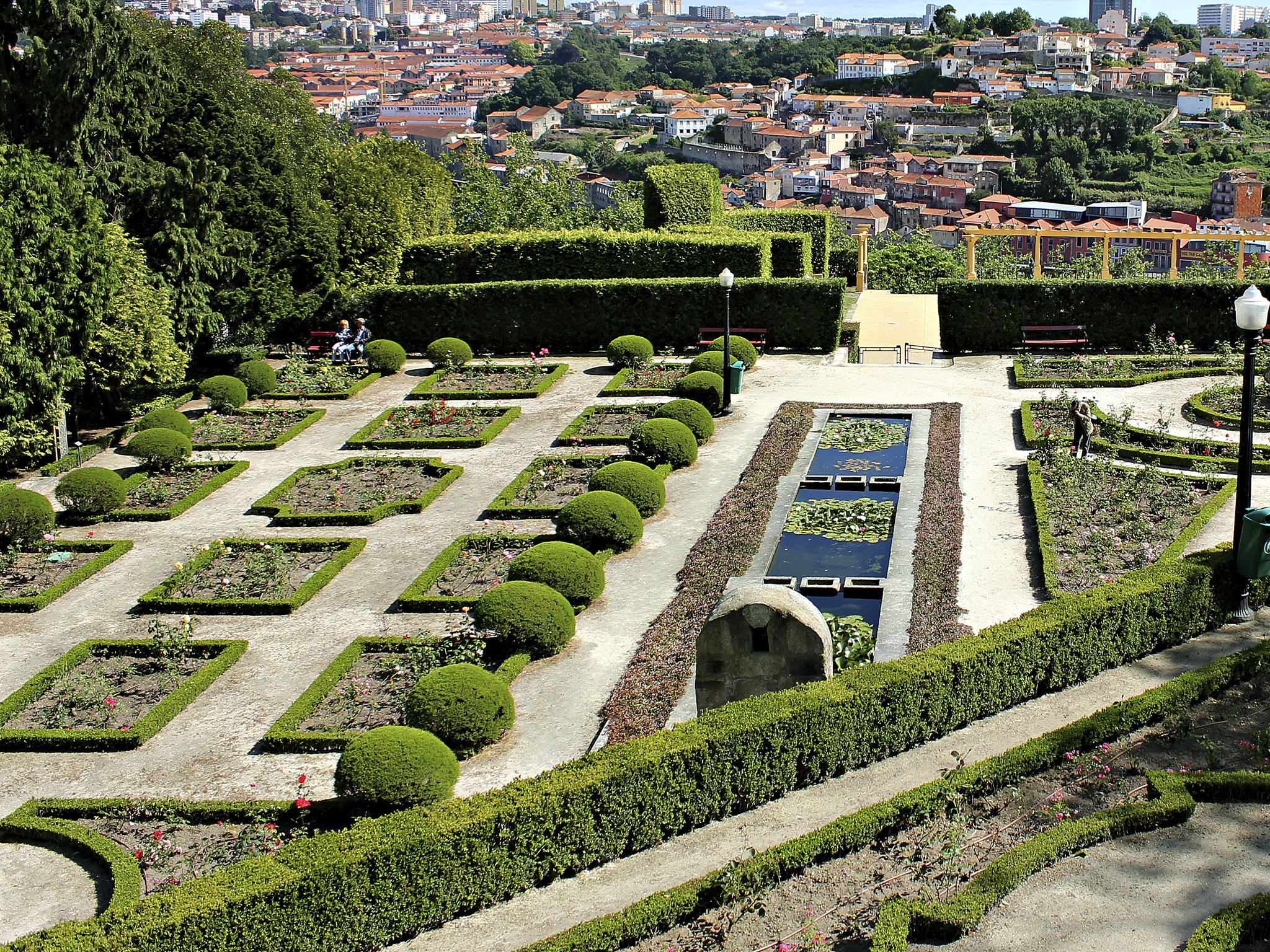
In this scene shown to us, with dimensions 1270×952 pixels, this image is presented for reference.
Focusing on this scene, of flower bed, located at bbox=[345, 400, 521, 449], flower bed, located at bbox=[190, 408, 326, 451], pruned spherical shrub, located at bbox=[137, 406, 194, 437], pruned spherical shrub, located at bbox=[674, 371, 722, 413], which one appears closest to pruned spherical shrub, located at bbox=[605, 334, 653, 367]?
pruned spherical shrub, located at bbox=[674, 371, 722, 413]

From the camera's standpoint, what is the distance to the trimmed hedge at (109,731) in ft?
41.8

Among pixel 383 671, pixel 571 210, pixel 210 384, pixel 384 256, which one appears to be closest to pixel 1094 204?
pixel 571 210

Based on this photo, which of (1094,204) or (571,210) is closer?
(571,210)

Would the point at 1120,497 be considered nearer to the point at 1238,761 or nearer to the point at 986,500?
the point at 986,500

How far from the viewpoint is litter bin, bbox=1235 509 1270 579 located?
1240 centimetres

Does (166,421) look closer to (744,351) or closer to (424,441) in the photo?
(424,441)

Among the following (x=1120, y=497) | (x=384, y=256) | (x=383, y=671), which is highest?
(x=384, y=256)

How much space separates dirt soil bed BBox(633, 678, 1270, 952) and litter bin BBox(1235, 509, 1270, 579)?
6.49 ft

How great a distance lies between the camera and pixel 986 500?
1859 centimetres

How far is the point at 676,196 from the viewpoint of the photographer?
3409 centimetres

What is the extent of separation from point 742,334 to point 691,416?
7.75 metres

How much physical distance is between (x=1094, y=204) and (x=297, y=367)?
325 ft

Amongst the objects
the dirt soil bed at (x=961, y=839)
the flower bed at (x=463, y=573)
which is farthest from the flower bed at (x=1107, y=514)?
the flower bed at (x=463, y=573)

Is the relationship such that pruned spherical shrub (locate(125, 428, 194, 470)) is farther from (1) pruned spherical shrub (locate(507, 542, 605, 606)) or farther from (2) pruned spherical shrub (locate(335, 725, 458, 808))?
(2) pruned spherical shrub (locate(335, 725, 458, 808))
